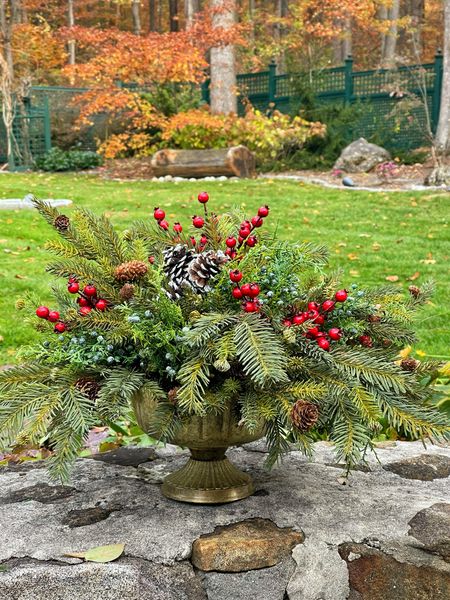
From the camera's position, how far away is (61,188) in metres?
14.4

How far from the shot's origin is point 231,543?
2.14m

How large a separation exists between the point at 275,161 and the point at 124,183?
441 cm

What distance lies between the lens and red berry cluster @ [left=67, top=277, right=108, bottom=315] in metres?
2.26

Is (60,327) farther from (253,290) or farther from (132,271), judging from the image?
(253,290)

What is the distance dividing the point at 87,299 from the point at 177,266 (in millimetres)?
284

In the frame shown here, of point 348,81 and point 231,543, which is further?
point 348,81

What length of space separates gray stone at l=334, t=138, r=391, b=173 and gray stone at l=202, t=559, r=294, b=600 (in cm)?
1592

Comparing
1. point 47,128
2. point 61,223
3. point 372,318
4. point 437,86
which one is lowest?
point 372,318

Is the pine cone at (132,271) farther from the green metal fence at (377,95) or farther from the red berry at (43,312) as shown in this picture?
the green metal fence at (377,95)

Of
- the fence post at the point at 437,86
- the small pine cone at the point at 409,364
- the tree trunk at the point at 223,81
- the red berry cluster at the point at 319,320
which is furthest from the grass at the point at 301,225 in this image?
the fence post at the point at 437,86

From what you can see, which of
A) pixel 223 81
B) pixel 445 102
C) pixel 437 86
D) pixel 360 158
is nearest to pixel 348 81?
pixel 437 86

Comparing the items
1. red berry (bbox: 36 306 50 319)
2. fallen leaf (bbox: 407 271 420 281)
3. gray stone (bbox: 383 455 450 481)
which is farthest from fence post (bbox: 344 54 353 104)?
red berry (bbox: 36 306 50 319)

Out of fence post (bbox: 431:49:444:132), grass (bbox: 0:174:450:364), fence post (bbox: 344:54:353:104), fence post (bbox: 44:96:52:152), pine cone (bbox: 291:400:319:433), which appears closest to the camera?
pine cone (bbox: 291:400:319:433)

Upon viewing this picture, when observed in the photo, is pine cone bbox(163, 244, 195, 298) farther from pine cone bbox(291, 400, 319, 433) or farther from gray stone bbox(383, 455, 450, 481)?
gray stone bbox(383, 455, 450, 481)
